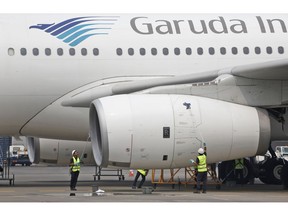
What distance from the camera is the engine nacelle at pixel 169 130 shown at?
25.0 m

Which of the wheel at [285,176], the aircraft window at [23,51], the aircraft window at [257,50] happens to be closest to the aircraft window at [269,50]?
the aircraft window at [257,50]

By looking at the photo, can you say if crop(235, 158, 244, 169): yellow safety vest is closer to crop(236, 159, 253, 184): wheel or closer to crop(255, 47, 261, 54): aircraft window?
crop(236, 159, 253, 184): wheel

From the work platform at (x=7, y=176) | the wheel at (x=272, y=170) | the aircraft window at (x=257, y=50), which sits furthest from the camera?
the work platform at (x=7, y=176)

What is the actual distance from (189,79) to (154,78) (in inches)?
57.6

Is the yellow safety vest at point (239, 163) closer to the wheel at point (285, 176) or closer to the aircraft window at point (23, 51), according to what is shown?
the wheel at point (285, 176)

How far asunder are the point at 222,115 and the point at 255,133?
1.07 m

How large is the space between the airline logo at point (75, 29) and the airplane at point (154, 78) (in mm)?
29

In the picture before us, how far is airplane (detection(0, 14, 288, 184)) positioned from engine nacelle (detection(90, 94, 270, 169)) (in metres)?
0.03

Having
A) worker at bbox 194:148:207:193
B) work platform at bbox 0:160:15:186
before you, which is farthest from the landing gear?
work platform at bbox 0:160:15:186

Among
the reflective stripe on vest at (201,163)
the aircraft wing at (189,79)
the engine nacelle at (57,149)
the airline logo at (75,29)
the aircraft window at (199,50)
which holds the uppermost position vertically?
the airline logo at (75,29)

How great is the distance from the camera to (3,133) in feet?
94.4

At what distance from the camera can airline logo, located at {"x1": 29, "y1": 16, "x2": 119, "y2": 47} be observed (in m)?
27.8

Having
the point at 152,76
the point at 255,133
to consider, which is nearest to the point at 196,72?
the point at 152,76

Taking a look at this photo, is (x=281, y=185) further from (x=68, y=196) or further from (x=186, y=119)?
(x=68, y=196)
